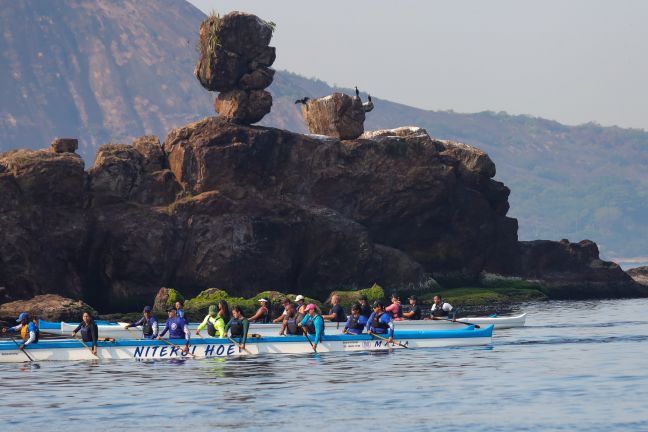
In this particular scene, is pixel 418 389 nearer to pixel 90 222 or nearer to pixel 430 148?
pixel 90 222

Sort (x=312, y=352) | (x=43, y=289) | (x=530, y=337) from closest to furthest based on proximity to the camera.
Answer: (x=312, y=352)
(x=530, y=337)
(x=43, y=289)

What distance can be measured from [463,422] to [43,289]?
4826cm

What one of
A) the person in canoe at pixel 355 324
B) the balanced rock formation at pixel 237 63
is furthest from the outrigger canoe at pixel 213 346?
the balanced rock formation at pixel 237 63

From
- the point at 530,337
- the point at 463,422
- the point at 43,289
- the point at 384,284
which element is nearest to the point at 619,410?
the point at 463,422

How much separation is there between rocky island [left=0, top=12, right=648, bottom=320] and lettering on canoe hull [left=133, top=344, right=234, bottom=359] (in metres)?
28.3

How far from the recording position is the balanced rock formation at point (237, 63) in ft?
302

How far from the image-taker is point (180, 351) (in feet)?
165

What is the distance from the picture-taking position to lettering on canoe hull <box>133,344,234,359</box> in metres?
49.9

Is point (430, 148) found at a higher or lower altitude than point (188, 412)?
higher

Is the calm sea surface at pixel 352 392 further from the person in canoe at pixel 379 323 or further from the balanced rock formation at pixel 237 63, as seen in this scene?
the balanced rock formation at pixel 237 63

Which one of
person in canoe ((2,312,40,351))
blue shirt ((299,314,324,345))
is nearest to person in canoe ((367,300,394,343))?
blue shirt ((299,314,324,345))

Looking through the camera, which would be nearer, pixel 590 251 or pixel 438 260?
pixel 438 260

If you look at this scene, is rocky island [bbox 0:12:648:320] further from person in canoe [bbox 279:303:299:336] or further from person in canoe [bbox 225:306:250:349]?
person in canoe [bbox 225:306:250:349]

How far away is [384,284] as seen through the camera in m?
91.4
